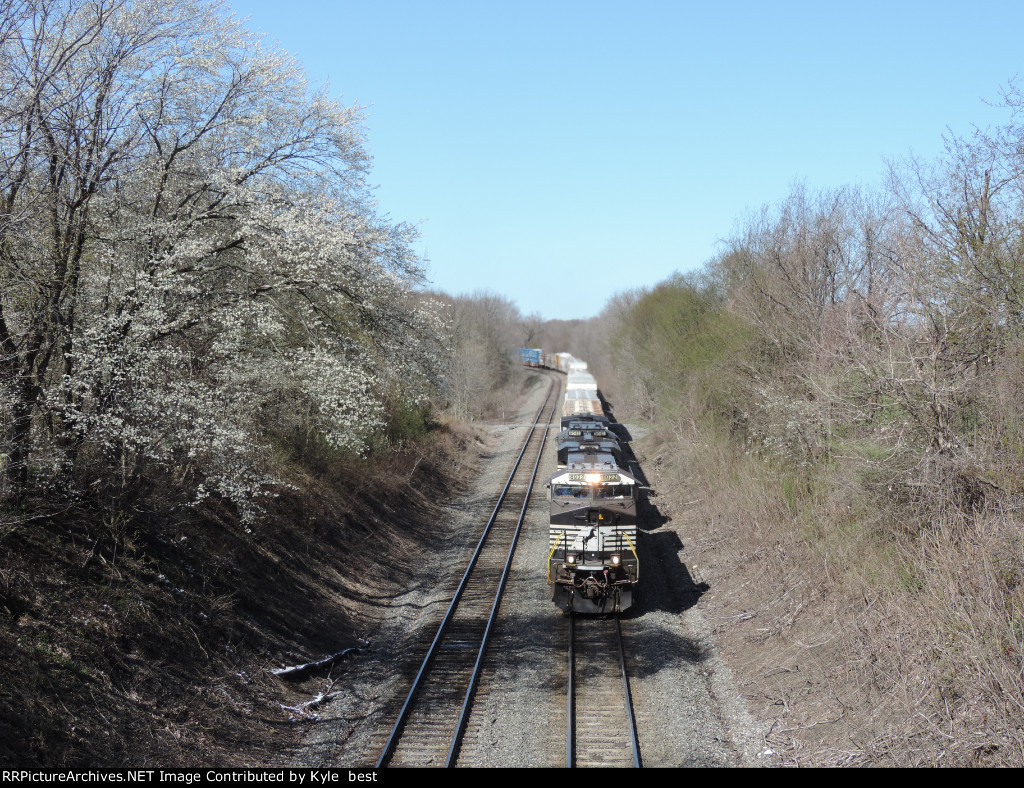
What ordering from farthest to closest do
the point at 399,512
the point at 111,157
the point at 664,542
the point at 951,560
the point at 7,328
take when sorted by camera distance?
the point at 399,512 < the point at 664,542 < the point at 111,157 < the point at 7,328 < the point at 951,560

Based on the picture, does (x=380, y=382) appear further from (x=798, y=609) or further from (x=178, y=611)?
(x=798, y=609)

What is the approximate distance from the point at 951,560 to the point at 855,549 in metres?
3.69

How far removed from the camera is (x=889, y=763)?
28.0 feet

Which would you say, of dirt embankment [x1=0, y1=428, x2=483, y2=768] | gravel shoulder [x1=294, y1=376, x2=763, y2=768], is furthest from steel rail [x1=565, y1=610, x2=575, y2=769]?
dirt embankment [x1=0, y1=428, x2=483, y2=768]

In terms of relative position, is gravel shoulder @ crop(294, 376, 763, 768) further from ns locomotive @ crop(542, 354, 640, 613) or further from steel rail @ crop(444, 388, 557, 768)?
ns locomotive @ crop(542, 354, 640, 613)

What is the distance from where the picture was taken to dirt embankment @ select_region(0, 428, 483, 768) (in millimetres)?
8586

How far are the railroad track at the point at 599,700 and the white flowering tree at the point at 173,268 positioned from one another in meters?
6.46

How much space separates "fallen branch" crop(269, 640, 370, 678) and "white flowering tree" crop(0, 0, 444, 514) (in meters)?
3.10

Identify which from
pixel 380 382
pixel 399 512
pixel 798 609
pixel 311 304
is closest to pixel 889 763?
pixel 798 609

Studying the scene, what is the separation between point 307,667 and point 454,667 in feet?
8.34

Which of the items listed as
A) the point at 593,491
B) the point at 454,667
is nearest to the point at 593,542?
the point at 593,491

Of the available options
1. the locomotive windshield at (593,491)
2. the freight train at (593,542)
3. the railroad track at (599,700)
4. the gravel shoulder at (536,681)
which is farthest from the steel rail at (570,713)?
the locomotive windshield at (593,491)

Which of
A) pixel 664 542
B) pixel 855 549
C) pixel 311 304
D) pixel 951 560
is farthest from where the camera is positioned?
pixel 664 542

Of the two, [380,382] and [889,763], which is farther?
[380,382]
